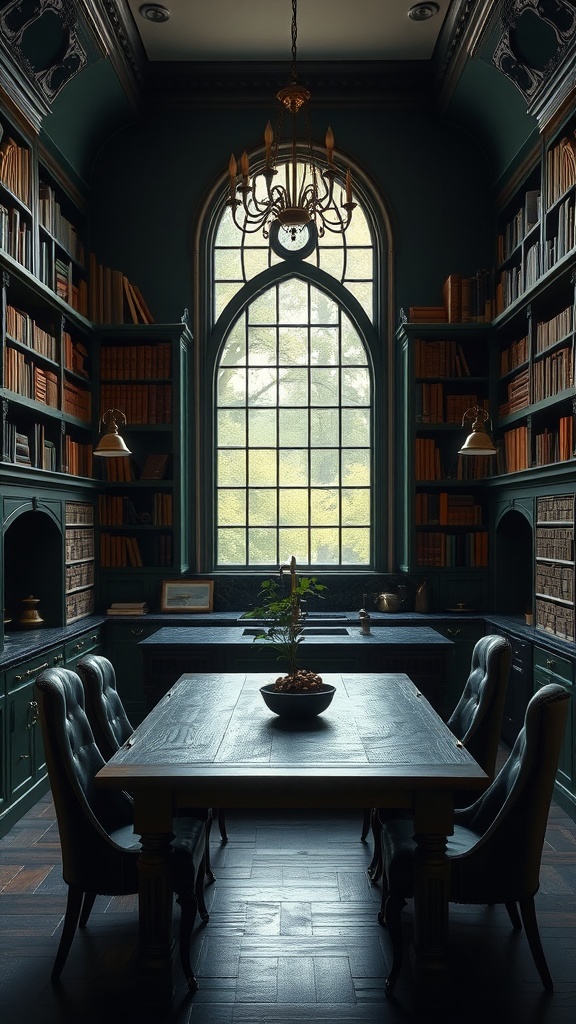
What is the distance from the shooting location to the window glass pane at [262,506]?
719 cm

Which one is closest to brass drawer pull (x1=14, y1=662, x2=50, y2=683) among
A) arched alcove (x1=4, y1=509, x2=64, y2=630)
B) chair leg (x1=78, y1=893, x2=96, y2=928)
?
arched alcove (x1=4, y1=509, x2=64, y2=630)

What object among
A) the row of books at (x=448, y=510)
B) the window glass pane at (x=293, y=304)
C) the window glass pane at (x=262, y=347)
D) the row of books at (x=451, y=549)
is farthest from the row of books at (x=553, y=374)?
the window glass pane at (x=262, y=347)

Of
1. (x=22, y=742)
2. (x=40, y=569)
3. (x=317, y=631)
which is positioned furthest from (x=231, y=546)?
(x=22, y=742)

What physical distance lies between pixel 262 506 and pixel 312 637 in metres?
1.89

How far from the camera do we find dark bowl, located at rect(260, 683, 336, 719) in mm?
3336

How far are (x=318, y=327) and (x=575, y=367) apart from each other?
2840 mm

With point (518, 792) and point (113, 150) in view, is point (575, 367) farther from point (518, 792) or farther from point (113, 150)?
point (113, 150)

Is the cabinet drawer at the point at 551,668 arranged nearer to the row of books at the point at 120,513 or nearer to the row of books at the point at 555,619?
the row of books at the point at 555,619

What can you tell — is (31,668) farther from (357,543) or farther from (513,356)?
(513,356)

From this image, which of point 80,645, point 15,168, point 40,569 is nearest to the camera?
point 15,168

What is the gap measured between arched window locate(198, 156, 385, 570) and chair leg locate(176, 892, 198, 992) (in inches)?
174

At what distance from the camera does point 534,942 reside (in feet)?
9.50

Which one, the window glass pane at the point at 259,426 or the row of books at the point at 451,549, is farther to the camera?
the window glass pane at the point at 259,426

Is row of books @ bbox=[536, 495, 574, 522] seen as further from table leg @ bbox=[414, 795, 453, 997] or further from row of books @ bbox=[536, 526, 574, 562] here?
table leg @ bbox=[414, 795, 453, 997]
